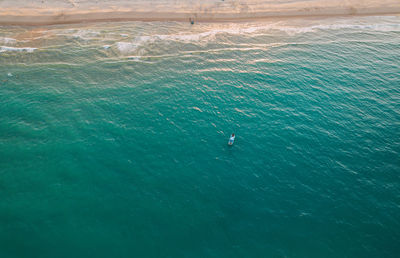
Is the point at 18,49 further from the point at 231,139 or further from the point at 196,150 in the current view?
the point at 231,139

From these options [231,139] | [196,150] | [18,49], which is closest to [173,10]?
[18,49]

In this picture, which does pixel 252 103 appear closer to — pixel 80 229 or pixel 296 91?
pixel 296 91

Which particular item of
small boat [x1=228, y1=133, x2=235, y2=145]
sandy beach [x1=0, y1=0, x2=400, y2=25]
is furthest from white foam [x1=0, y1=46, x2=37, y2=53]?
small boat [x1=228, y1=133, x2=235, y2=145]

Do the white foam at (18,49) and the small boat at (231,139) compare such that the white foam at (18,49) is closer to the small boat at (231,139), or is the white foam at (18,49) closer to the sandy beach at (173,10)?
the sandy beach at (173,10)

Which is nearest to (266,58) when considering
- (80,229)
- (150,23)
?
(150,23)

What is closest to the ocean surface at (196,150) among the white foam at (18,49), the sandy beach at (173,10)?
the white foam at (18,49)

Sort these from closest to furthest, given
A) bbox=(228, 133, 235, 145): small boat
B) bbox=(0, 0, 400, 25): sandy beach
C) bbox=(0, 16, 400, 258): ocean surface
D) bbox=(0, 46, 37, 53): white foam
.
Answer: bbox=(0, 16, 400, 258): ocean surface → bbox=(228, 133, 235, 145): small boat → bbox=(0, 46, 37, 53): white foam → bbox=(0, 0, 400, 25): sandy beach

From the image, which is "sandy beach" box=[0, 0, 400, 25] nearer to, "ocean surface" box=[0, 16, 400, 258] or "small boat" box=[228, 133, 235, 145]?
"ocean surface" box=[0, 16, 400, 258]
